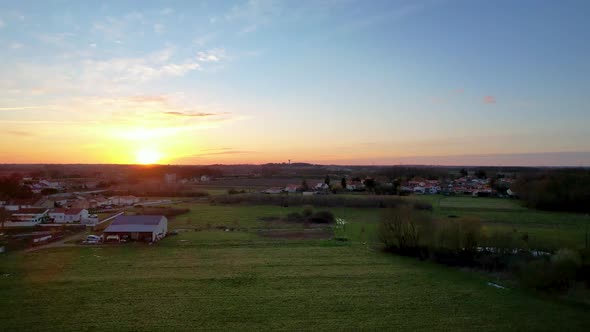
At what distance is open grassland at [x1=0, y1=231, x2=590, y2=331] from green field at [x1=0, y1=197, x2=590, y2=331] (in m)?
0.04

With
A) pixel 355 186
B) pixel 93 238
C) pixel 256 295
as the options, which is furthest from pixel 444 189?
pixel 256 295

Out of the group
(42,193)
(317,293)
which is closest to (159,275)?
(317,293)

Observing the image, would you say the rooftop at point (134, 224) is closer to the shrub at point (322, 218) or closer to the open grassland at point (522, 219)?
the shrub at point (322, 218)

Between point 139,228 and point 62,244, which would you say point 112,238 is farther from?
point 62,244

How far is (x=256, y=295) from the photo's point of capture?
16734 millimetres

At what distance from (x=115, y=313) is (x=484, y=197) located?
5114cm

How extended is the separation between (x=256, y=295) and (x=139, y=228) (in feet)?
51.3

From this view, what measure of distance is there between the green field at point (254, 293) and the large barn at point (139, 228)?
1981 mm

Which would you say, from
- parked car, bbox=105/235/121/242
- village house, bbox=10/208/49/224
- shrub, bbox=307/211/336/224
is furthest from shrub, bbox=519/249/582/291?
village house, bbox=10/208/49/224

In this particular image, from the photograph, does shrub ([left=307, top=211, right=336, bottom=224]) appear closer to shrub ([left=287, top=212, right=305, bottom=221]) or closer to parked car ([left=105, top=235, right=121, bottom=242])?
shrub ([left=287, top=212, right=305, bottom=221])

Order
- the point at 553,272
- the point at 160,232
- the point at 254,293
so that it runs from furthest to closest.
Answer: the point at 160,232 → the point at 553,272 → the point at 254,293

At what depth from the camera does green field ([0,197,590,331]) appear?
45.9ft

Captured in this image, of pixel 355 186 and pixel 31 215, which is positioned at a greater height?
pixel 355 186

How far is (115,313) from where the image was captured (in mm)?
14516
